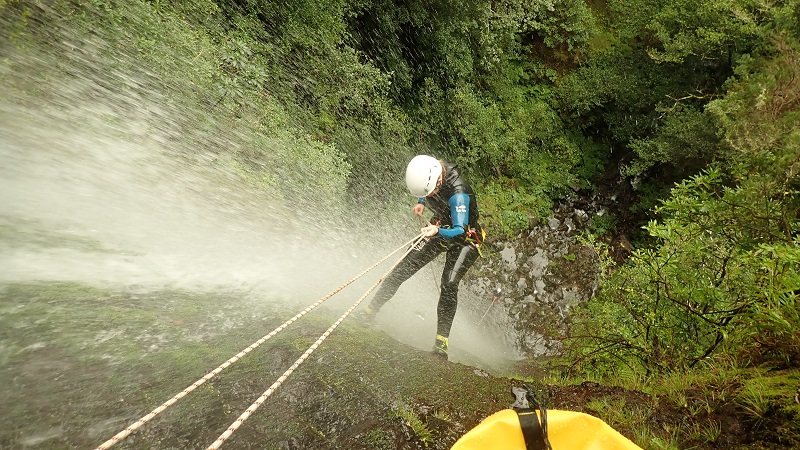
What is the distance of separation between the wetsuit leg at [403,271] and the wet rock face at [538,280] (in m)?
3.97

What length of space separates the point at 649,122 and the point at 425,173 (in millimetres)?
9007

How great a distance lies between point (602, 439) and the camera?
6.76 feet

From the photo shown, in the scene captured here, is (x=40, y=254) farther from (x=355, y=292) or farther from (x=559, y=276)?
(x=559, y=276)

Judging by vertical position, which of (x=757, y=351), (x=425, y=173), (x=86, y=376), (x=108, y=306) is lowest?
(x=86, y=376)

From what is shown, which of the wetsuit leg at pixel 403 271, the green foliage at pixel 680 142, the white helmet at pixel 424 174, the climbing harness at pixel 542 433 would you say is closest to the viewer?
the climbing harness at pixel 542 433

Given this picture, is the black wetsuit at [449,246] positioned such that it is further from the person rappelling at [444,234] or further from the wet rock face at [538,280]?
the wet rock face at [538,280]

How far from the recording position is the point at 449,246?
5398 mm

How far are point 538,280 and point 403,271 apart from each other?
5288 millimetres

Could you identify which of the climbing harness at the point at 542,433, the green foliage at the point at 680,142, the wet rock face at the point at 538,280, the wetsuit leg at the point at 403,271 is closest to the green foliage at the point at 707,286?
the climbing harness at the point at 542,433

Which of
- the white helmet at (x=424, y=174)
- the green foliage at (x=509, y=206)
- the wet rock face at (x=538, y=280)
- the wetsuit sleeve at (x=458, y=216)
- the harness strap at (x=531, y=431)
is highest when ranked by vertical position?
the green foliage at (x=509, y=206)

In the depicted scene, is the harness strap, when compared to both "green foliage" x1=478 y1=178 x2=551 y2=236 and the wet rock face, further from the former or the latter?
"green foliage" x1=478 y1=178 x2=551 y2=236

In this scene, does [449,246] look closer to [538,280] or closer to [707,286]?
[707,286]

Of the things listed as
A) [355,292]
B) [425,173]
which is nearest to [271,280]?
[355,292]

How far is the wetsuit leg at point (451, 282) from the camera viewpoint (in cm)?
506
